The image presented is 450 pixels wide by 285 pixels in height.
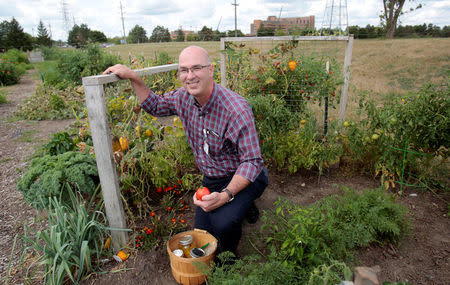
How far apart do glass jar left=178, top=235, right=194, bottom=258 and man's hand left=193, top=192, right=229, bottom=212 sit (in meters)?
0.32

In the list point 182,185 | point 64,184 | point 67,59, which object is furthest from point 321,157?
point 67,59

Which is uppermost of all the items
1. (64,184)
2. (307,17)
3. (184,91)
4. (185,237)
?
(307,17)

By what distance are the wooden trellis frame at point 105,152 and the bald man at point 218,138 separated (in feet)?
0.66

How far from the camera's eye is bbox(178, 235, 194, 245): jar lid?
73.9 inches

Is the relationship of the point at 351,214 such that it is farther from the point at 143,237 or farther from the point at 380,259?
the point at 143,237

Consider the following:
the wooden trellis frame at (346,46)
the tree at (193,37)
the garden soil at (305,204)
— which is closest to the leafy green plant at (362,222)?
the garden soil at (305,204)

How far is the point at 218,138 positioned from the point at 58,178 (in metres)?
1.18

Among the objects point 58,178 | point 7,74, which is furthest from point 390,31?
point 7,74

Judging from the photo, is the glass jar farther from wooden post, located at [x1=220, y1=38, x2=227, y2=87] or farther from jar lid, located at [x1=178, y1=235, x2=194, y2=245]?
wooden post, located at [x1=220, y1=38, x2=227, y2=87]

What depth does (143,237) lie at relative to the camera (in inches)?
84.0

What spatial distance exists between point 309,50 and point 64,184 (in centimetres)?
323

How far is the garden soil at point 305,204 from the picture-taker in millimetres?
1870

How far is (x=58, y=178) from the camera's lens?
6.72ft

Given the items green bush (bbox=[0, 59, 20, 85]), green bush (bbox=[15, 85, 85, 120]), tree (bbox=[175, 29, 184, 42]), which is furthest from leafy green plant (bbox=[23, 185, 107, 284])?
tree (bbox=[175, 29, 184, 42])
